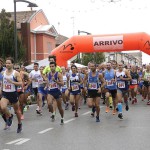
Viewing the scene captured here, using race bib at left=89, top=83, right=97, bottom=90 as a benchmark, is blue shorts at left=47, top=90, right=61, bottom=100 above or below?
below

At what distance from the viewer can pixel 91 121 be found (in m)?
13.0

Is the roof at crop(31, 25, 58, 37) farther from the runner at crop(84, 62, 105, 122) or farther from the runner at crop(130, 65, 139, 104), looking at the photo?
the runner at crop(84, 62, 105, 122)

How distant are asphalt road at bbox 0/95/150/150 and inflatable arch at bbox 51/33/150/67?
8617 millimetres

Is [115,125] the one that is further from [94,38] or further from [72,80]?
[94,38]

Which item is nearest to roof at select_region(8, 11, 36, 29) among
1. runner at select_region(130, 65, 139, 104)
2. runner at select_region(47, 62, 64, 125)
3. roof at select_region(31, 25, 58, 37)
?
roof at select_region(31, 25, 58, 37)

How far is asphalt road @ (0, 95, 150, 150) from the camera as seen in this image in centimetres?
860

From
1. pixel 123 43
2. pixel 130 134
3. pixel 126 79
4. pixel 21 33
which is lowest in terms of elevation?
pixel 130 134

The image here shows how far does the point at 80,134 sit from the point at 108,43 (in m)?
12.8

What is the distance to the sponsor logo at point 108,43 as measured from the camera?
880 inches

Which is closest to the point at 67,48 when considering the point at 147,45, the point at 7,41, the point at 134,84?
the point at 134,84

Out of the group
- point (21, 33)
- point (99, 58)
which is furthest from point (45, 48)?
point (99, 58)

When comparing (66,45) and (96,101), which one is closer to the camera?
(96,101)

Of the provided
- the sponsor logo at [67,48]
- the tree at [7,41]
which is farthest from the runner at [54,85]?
the tree at [7,41]

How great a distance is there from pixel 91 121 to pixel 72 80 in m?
3.18
